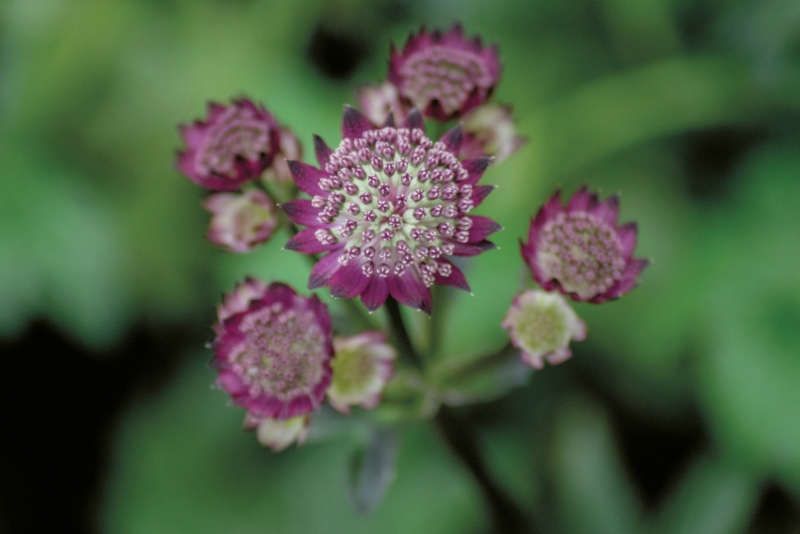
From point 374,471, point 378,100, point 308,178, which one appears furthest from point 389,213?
point 374,471

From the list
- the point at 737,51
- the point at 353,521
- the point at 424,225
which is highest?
the point at 737,51

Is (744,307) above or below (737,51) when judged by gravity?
below

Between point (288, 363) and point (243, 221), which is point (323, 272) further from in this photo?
point (243, 221)

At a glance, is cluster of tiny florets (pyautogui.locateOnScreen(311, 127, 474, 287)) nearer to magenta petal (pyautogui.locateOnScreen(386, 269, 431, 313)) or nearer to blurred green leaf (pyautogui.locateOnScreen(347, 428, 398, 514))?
magenta petal (pyautogui.locateOnScreen(386, 269, 431, 313))

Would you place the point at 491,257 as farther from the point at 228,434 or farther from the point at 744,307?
the point at 228,434

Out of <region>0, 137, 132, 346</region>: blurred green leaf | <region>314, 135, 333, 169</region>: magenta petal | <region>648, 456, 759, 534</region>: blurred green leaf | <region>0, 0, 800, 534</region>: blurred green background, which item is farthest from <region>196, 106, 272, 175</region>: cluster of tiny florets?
<region>648, 456, 759, 534</region>: blurred green leaf

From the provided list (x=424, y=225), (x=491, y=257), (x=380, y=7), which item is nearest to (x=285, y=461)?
(x=491, y=257)

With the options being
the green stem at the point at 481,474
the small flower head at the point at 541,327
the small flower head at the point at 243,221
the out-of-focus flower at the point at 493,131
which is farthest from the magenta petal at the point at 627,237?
the small flower head at the point at 243,221
